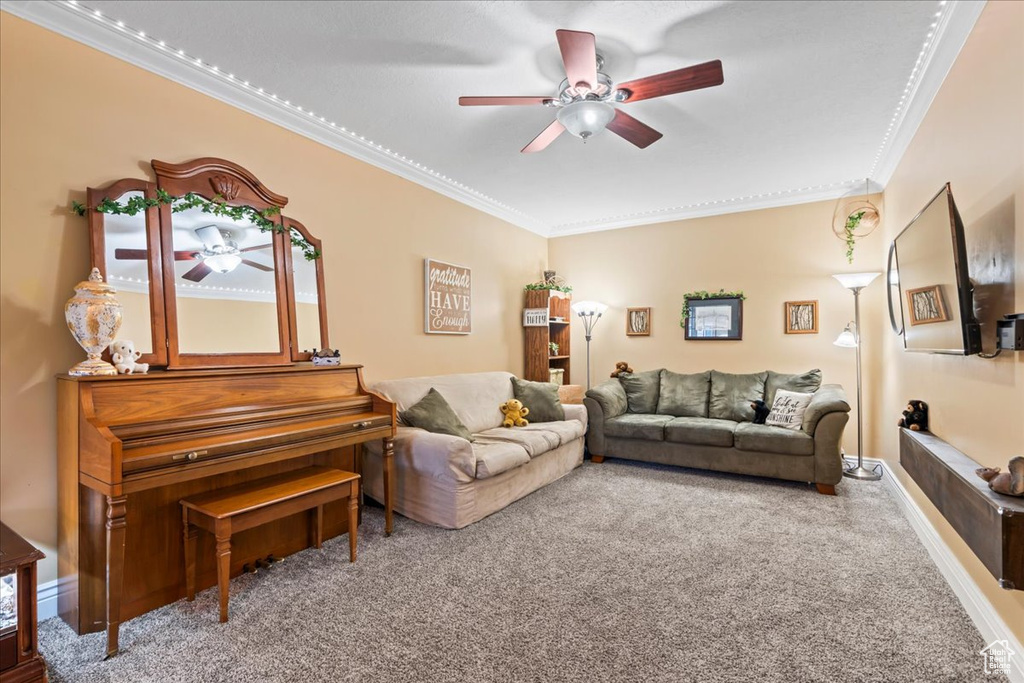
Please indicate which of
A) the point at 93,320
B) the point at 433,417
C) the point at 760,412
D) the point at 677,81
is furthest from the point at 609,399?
the point at 93,320

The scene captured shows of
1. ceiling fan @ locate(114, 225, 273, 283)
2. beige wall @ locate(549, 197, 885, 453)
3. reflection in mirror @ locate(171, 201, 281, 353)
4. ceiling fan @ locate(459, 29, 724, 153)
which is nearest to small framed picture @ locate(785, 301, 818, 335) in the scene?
beige wall @ locate(549, 197, 885, 453)

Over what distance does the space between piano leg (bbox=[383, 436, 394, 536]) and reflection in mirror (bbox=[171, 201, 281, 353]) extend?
Answer: 2.96 ft

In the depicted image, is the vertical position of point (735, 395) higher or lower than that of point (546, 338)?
lower

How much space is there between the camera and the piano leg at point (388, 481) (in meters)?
2.90

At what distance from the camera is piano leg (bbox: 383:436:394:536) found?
2904 mm

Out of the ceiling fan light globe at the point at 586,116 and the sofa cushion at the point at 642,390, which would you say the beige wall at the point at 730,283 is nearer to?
the sofa cushion at the point at 642,390

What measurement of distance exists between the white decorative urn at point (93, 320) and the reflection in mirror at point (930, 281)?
11.8 ft

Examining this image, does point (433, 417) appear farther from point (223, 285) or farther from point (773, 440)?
point (773, 440)

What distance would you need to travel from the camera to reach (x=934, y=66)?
8.22ft

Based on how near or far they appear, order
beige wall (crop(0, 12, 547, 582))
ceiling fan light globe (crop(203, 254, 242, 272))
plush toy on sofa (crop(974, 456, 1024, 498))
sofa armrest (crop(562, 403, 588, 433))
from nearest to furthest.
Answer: plush toy on sofa (crop(974, 456, 1024, 498)) → beige wall (crop(0, 12, 547, 582)) → ceiling fan light globe (crop(203, 254, 242, 272)) → sofa armrest (crop(562, 403, 588, 433))

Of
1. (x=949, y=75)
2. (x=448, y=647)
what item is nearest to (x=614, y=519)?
(x=448, y=647)

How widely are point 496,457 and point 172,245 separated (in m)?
2.20

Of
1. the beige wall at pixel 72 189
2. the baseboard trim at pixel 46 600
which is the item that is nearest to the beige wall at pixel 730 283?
the beige wall at pixel 72 189

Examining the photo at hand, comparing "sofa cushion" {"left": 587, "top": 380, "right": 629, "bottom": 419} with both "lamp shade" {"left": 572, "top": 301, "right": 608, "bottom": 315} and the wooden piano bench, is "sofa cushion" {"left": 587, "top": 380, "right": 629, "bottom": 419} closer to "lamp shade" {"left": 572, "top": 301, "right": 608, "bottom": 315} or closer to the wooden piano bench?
"lamp shade" {"left": 572, "top": 301, "right": 608, "bottom": 315}
